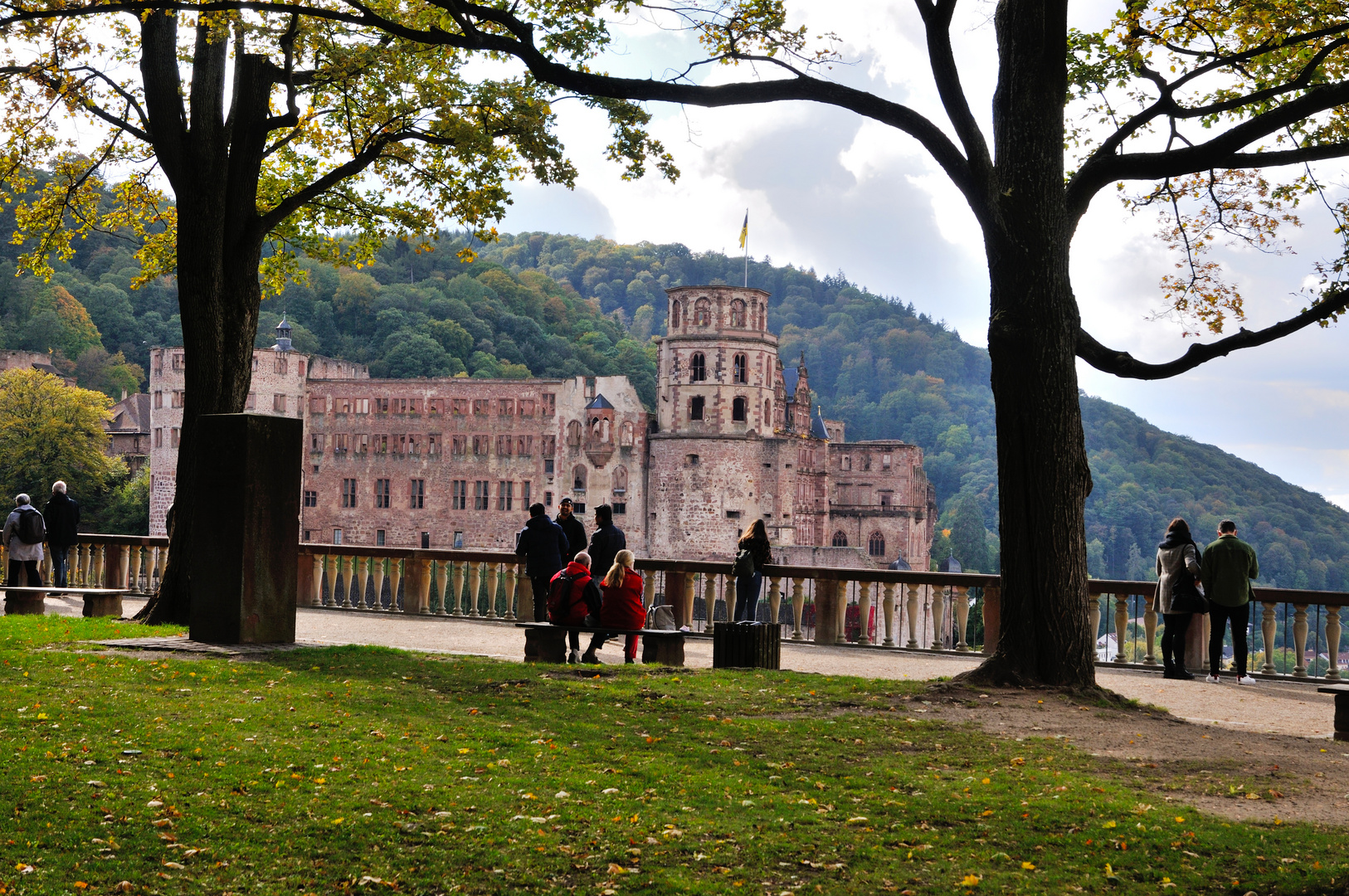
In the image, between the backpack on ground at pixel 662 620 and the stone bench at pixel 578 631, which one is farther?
the backpack on ground at pixel 662 620

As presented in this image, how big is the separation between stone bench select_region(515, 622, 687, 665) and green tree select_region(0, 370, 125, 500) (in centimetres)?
6200

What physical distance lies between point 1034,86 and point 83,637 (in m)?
9.66

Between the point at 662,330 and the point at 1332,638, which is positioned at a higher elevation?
the point at 662,330

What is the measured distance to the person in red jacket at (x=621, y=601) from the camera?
456 inches

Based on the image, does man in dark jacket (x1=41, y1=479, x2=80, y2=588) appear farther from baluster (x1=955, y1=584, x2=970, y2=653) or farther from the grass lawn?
baluster (x1=955, y1=584, x2=970, y2=653)

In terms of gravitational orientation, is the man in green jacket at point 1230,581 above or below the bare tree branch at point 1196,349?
below

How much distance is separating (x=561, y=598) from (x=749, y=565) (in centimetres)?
335

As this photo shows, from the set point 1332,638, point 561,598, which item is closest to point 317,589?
point 561,598

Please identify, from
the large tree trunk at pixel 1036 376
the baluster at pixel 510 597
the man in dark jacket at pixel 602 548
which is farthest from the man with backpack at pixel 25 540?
the large tree trunk at pixel 1036 376

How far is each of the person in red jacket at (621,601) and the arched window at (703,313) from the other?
188 feet

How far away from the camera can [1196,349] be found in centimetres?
1044

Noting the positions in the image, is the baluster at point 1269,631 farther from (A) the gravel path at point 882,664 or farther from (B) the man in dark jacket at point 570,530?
(B) the man in dark jacket at point 570,530

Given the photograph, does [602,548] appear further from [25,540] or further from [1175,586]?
[25,540]

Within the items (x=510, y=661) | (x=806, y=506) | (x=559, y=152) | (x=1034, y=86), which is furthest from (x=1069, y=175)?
(x=806, y=506)
